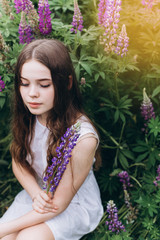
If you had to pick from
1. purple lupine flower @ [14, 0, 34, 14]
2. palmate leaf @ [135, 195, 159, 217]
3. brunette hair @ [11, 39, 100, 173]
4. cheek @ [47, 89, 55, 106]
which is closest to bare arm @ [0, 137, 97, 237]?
Result: brunette hair @ [11, 39, 100, 173]

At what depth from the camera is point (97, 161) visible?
2.13 m

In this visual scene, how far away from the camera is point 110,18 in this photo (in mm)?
1777

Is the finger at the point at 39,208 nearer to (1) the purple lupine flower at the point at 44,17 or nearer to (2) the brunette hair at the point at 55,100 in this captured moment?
(2) the brunette hair at the point at 55,100

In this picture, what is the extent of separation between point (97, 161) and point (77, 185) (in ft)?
1.48

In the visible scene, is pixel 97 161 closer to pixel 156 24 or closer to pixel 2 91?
pixel 2 91

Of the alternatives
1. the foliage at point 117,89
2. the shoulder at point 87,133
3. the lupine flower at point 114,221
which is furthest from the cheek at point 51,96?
the lupine flower at point 114,221

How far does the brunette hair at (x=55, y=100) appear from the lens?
1.55 metres

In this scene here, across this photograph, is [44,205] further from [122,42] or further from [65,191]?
[122,42]

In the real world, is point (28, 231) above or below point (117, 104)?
below

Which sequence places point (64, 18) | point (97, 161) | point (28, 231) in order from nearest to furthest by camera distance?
point (28, 231)
point (97, 161)
point (64, 18)

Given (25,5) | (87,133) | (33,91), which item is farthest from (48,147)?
(25,5)

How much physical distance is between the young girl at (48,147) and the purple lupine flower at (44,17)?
0.32 metres

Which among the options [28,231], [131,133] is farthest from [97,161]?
[28,231]

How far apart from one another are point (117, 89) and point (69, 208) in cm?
89
